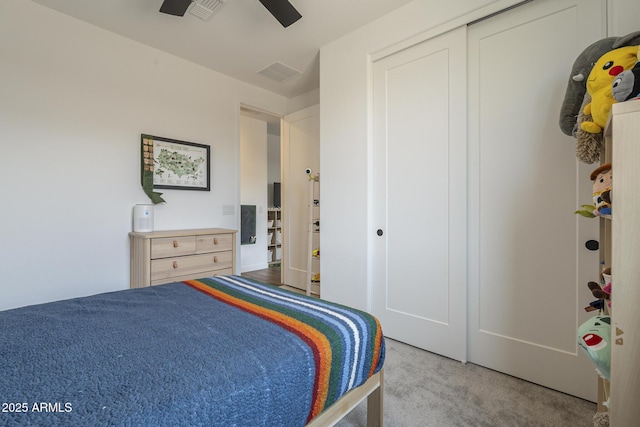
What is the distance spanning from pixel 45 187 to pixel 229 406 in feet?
8.42

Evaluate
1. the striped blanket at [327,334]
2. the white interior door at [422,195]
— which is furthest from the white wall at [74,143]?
the white interior door at [422,195]

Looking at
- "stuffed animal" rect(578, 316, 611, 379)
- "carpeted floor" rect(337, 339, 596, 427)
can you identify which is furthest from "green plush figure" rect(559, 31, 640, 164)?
"carpeted floor" rect(337, 339, 596, 427)

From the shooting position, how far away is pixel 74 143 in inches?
91.4

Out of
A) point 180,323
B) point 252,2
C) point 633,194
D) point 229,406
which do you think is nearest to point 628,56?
point 633,194

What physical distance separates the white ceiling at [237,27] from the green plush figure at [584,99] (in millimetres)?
1403

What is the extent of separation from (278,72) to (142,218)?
2.19 meters

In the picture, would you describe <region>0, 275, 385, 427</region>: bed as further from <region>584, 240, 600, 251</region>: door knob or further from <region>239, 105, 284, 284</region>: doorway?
<region>239, 105, 284, 284</region>: doorway

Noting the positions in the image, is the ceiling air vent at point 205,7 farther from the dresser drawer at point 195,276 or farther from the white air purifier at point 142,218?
the dresser drawer at point 195,276

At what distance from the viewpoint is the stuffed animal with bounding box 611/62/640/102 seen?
0.87 metres

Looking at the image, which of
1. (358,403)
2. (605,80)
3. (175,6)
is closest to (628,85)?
(605,80)

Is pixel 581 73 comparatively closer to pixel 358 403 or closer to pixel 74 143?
pixel 358 403

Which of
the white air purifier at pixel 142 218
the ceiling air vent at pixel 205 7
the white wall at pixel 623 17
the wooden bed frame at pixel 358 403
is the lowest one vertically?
the wooden bed frame at pixel 358 403

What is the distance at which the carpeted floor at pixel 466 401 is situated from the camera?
139 centimetres

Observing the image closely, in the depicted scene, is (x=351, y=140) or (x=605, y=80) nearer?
(x=605, y=80)
